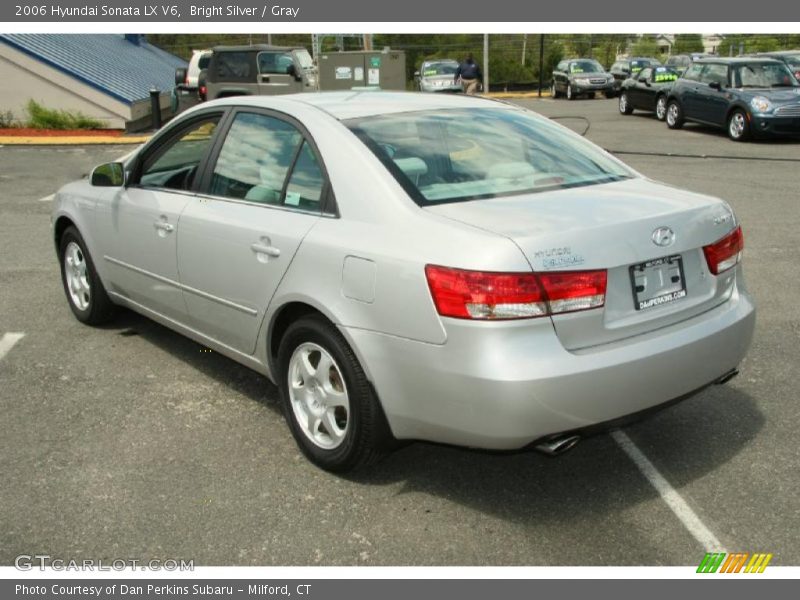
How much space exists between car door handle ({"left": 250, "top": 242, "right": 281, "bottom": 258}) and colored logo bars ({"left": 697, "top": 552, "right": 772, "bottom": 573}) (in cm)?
217

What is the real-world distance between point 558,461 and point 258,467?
1404mm

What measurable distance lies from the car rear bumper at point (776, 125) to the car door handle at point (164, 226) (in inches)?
599

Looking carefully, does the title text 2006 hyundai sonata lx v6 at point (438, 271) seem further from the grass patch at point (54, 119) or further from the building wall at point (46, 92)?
the building wall at point (46, 92)

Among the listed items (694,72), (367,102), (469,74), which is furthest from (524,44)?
(367,102)

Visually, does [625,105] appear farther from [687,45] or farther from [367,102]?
[687,45]

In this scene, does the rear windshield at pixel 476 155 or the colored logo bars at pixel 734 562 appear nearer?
the colored logo bars at pixel 734 562

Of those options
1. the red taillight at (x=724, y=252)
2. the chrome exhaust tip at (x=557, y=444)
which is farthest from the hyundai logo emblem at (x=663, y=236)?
the chrome exhaust tip at (x=557, y=444)

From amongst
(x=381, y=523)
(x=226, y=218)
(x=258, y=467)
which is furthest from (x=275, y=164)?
(x=381, y=523)

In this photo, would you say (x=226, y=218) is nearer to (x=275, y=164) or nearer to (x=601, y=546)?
(x=275, y=164)

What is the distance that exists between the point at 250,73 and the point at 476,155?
55.1ft

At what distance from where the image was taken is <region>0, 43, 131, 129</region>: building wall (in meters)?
20.2

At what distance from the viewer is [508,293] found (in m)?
3.01

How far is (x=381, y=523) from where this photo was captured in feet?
11.2

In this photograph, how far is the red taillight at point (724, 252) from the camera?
3.54m
